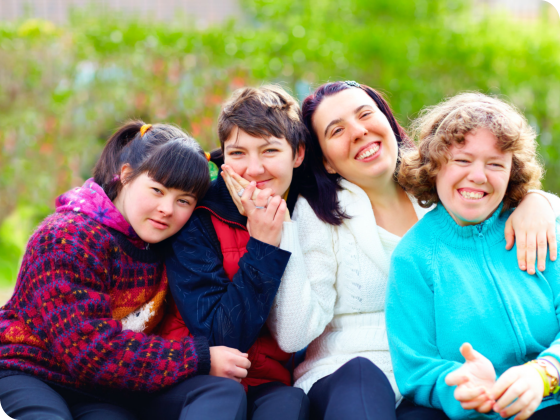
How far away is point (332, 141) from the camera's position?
2477mm

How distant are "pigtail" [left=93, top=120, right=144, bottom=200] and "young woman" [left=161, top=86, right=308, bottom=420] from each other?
38cm

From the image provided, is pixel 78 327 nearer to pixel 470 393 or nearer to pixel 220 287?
pixel 220 287

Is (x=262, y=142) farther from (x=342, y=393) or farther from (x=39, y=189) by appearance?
(x=39, y=189)

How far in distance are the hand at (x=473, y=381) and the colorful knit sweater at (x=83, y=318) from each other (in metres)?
0.91

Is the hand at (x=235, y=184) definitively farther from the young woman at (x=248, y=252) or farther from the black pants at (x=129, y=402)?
the black pants at (x=129, y=402)

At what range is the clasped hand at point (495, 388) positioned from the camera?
5.56 ft

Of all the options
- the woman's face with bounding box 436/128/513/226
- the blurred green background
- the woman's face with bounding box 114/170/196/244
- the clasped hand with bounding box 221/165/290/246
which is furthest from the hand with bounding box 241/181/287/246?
the blurred green background

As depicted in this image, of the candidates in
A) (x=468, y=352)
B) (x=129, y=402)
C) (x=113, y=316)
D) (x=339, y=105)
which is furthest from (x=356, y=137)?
(x=129, y=402)

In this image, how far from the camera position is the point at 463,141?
2.02 metres

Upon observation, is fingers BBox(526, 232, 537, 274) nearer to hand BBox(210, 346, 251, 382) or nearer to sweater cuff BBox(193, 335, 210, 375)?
hand BBox(210, 346, 251, 382)

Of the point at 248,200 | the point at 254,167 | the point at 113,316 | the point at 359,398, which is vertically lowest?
the point at 359,398

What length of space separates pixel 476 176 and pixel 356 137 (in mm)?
617

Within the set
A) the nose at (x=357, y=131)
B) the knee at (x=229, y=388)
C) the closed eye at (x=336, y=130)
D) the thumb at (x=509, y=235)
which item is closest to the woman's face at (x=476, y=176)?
the thumb at (x=509, y=235)

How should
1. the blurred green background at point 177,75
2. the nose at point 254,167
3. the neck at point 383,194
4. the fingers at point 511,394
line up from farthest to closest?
the blurred green background at point 177,75, the neck at point 383,194, the nose at point 254,167, the fingers at point 511,394
